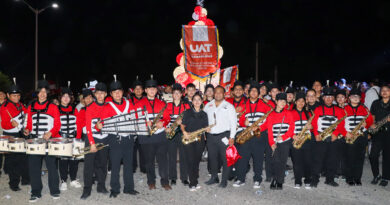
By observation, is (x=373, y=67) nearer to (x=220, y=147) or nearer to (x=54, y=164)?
(x=220, y=147)

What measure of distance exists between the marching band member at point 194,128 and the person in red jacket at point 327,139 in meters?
2.64

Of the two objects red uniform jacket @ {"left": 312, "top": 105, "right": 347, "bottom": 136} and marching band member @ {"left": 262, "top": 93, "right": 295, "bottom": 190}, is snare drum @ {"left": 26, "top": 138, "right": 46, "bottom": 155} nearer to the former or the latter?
marching band member @ {"left": 262, "top": 93, "right": 295, "bottom": 190}

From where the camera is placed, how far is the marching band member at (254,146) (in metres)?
8.30

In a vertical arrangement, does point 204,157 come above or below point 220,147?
below

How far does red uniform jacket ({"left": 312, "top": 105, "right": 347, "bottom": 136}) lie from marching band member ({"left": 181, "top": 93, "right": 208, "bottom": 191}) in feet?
8.49

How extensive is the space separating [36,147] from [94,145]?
1.07 metres

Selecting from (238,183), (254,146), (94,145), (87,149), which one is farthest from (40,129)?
(254,146)

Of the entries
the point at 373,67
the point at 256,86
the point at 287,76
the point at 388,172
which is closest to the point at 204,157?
the point at 256,86

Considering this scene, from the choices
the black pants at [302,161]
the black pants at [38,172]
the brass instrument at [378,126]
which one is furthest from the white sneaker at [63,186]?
the brass instrument at [378,126]

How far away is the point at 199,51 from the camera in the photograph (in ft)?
49.3

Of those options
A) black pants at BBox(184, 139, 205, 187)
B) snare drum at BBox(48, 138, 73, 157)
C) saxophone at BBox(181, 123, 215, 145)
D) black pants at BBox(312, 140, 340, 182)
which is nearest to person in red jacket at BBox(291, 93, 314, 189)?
black pants at BBox(312, 140, 340, 182)

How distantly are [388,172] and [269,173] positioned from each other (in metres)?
2.74

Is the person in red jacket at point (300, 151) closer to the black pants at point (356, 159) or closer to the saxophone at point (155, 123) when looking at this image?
the black pants at point (356, 159)

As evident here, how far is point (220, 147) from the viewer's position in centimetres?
807
